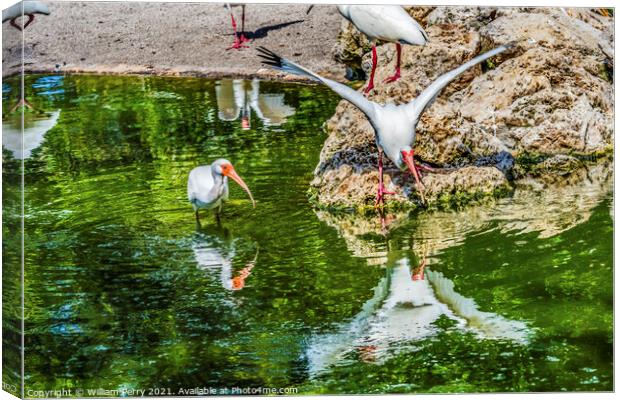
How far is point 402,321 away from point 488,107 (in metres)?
2.30

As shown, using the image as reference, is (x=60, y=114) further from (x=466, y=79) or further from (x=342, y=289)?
(x=466, y=79)

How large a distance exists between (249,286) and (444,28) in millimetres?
2583

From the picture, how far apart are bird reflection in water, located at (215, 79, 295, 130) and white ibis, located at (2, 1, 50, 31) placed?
1.40m

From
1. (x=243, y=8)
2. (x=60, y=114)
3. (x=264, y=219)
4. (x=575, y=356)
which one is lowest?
(x=575, y=356)

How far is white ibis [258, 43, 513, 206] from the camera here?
30.1ft

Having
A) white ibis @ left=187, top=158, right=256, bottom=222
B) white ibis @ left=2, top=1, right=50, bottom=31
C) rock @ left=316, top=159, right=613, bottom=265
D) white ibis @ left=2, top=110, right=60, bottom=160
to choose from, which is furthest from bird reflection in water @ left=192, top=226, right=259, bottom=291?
white ibis @ left=2, top=1, right=50, bottom=31

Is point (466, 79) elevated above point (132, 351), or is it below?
above

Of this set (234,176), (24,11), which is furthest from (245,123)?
(24,11)

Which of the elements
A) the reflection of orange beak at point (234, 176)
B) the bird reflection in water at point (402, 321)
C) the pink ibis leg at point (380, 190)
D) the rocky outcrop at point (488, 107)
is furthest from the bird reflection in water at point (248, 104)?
the bird reflection in water at point (402, 321)

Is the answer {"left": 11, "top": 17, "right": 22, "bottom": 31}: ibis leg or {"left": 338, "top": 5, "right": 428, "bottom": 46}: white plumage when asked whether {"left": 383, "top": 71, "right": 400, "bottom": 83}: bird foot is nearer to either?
{"left": 338, "top": 5, "right": 428, "bottom": 46}: white plumage

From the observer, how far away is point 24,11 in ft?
27.6

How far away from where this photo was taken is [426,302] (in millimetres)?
8750

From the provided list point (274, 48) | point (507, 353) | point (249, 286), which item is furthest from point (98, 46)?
point (507, 353)

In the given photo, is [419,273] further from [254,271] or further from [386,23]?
[386,23]
